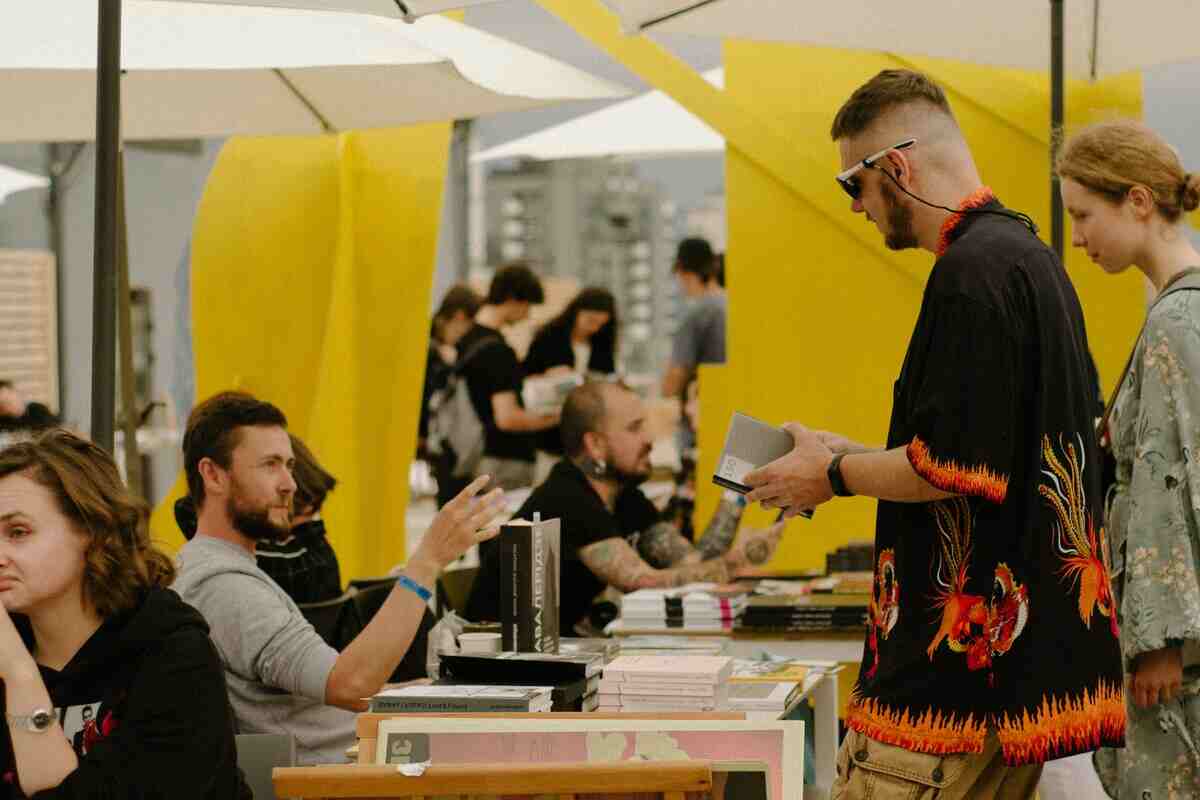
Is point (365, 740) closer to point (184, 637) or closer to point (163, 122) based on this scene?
point (184, 637)

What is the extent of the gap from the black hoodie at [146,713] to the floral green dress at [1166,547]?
160 centimetres

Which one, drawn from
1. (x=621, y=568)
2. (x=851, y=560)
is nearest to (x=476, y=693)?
(x=621, y=568)

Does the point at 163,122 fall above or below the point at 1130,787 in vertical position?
above

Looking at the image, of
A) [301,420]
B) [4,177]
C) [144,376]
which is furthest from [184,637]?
[144,376]

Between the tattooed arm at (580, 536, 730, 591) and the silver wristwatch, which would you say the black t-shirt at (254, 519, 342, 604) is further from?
the silver wristwatch

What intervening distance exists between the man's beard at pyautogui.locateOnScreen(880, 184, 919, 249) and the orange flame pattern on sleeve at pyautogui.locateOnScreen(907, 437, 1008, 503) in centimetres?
40

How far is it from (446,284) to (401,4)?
985cm

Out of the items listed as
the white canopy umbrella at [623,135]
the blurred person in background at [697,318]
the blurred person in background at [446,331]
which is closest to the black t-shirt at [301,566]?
the blurred person in background at [697,318]

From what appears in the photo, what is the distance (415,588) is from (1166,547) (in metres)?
1.37

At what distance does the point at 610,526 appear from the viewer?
4871 millimetres

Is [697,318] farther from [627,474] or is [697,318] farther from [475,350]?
[627,474]

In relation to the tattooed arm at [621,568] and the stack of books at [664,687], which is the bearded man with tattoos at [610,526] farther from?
the stack of books at [664,687]

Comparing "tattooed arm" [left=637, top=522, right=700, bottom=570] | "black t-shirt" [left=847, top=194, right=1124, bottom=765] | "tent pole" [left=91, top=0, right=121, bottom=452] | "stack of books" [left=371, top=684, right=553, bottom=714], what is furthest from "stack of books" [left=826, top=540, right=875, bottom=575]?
"black t-shirt" [left=847, top=194, right=1124, bottom=765]

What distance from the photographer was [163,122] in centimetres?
600
